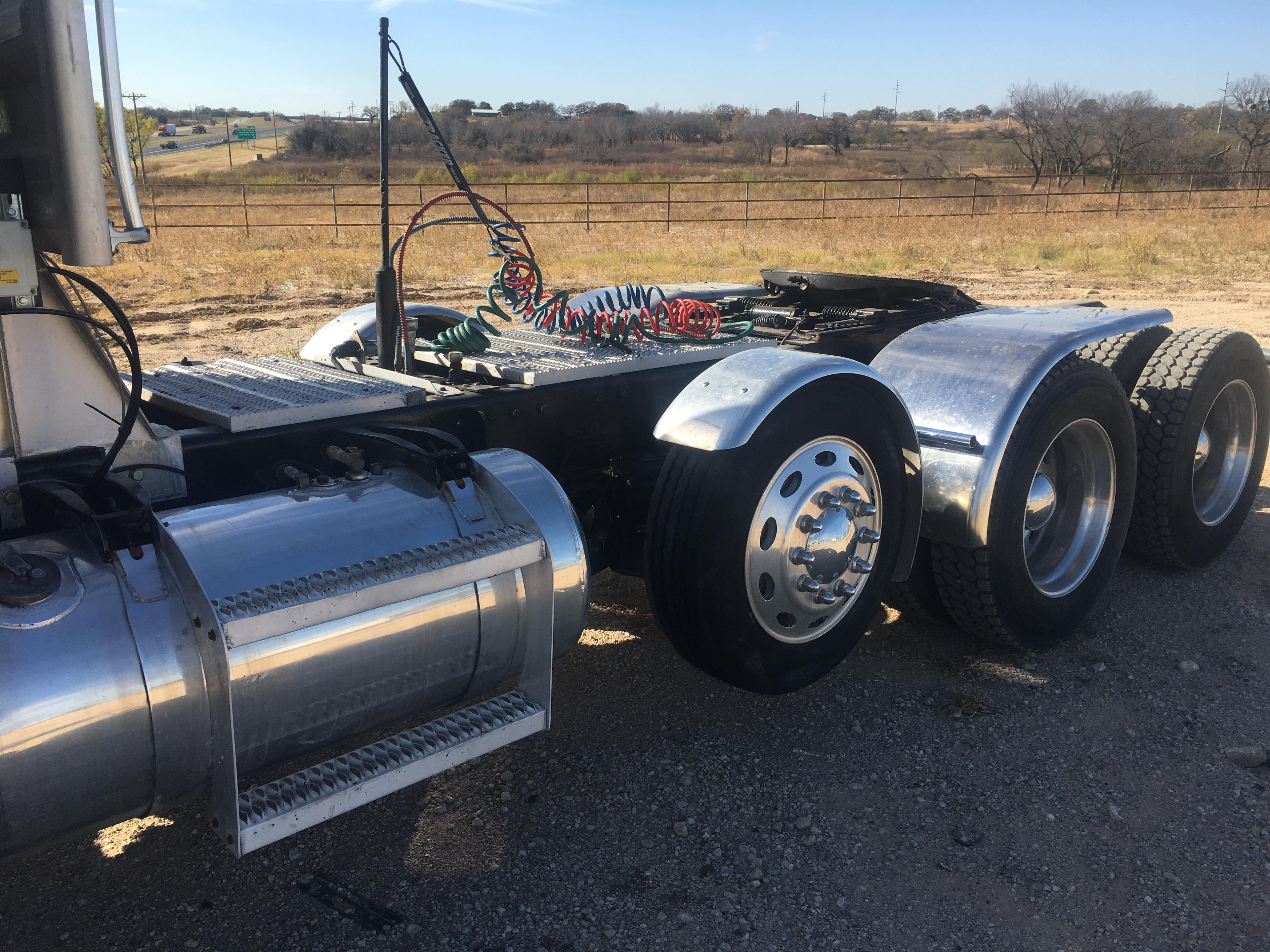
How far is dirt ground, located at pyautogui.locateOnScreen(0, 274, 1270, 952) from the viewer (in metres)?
2.46

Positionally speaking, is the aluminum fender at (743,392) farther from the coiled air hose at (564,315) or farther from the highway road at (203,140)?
the highway road at (203,140)

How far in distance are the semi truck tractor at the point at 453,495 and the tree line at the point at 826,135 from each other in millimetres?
24590

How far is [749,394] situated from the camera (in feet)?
9.41

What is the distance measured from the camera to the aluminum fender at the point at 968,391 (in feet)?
11.1

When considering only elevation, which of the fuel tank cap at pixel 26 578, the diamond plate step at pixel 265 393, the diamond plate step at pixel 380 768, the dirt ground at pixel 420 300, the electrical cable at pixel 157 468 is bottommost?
the dirt ground at pixel 420 300

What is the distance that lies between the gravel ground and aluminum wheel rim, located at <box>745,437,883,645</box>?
456 mm

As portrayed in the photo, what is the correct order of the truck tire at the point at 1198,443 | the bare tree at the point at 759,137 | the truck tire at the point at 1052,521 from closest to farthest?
the truck tire at the point at 1052,521 < the truck tire at the point at 1198,443 < the bare tree at the point at 759,137

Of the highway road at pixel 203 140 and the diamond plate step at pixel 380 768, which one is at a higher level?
the highway road at pixel 203 140

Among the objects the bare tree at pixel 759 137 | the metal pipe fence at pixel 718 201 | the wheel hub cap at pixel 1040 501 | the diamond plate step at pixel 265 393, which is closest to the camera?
the diamond plate step at pixel 265 393

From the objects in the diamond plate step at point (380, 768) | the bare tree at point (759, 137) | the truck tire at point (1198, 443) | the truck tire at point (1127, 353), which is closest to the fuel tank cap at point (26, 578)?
the diamond plate step at point (380, 768)

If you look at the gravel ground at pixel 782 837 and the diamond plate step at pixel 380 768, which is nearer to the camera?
the diamond plate step at pixel 380 768

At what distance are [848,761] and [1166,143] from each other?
185 ft

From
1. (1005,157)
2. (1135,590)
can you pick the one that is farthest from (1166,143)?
(1135,590)

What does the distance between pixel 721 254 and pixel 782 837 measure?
17.8 metres
